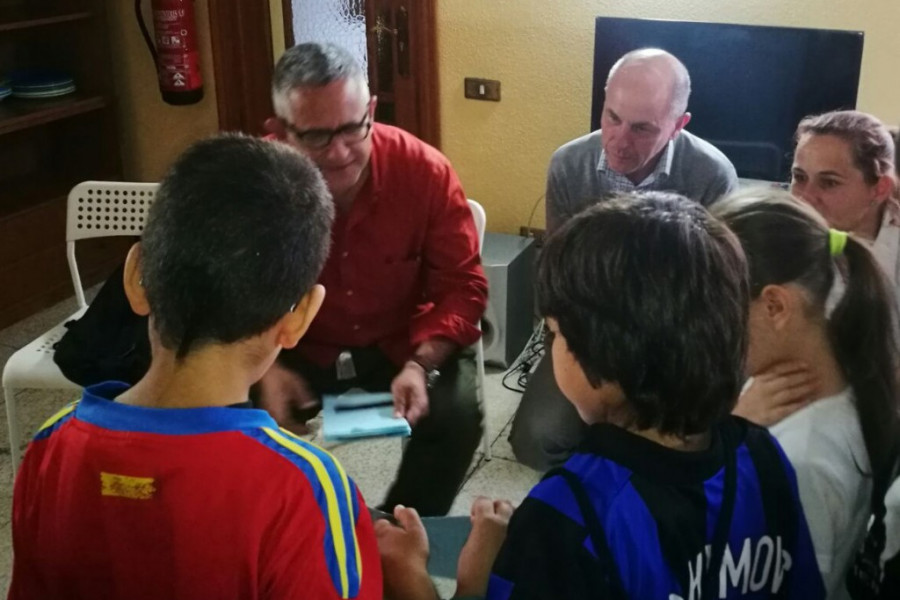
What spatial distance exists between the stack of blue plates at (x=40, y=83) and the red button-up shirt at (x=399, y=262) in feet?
6.63

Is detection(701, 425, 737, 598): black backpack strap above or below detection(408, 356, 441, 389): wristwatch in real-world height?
above

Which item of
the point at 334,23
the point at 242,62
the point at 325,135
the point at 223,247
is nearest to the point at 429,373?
the point at 325,135

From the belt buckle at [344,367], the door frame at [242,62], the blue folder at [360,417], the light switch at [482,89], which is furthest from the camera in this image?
the door frame at [242,62]

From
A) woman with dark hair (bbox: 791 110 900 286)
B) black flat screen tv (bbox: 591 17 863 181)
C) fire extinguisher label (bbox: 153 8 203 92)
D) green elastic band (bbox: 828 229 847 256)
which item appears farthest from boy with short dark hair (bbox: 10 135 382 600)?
fire extinguisher label (bbox: 153 8 203 92)

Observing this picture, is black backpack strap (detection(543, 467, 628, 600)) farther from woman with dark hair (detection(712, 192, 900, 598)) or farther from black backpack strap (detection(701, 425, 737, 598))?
woman with dark hair (detection(712, 192, 900, 598))

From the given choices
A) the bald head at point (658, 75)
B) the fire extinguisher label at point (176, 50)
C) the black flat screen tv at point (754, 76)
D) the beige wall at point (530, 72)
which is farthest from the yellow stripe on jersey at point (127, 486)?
the fire extinguisher label at point (176, 50)

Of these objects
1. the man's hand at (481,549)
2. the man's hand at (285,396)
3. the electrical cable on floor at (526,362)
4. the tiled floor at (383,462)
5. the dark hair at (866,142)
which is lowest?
the tiled floor at (383,462)

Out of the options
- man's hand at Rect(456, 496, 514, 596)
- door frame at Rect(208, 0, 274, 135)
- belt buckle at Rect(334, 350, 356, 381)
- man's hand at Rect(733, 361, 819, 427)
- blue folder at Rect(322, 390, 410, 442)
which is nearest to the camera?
man's hand at Rect(456, 496, 514, 596)

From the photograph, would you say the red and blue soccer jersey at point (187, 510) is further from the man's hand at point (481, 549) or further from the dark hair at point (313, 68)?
the dark hair at point (313, 68)

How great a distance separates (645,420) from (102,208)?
1915mm

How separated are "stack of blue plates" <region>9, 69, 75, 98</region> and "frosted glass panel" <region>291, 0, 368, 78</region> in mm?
943

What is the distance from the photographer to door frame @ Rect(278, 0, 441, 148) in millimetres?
3305

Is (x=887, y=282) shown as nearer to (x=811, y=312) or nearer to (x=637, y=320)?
(x=811, y=312)

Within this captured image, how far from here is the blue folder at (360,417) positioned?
1.79 m
